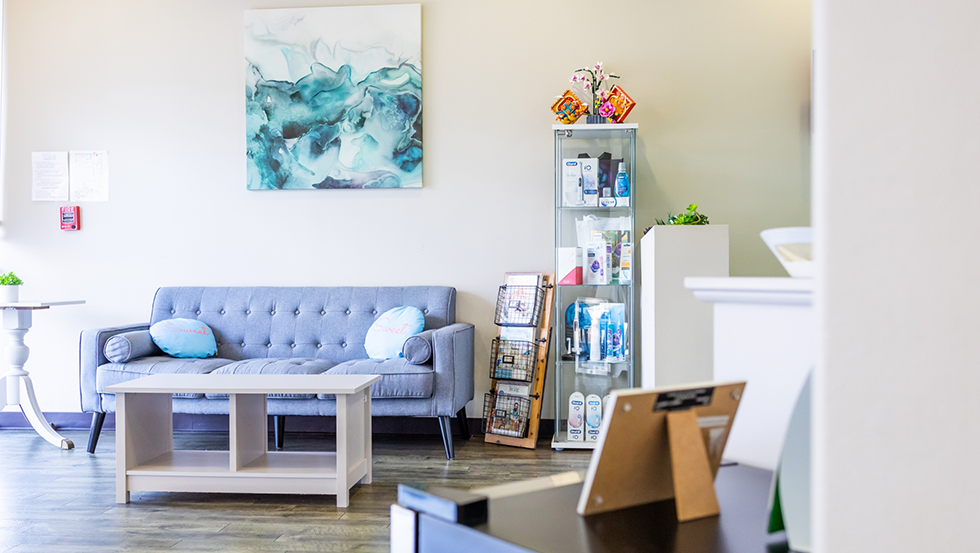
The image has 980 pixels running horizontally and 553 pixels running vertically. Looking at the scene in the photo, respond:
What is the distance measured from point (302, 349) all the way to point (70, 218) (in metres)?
1.83

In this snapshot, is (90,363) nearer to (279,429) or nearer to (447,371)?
(279,429)

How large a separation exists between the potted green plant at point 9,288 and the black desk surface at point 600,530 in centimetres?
430

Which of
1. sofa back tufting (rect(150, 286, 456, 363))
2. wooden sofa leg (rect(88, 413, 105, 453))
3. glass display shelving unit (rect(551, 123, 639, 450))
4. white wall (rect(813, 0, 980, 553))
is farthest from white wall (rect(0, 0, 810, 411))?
white wall (rect(813, 0, 980, 553))

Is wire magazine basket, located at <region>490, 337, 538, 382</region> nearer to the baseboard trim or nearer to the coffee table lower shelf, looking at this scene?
the baseboard trim

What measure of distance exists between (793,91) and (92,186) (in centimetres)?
447

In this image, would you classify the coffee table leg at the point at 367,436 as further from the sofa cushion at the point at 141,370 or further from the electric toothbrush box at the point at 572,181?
the electric toothbrush box at the point at 572,181

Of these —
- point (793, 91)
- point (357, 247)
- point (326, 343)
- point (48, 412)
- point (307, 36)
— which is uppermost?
point (307, 36)

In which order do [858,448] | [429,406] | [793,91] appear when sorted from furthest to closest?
1. [793,91]
2. [429,406]
3. [858,448]

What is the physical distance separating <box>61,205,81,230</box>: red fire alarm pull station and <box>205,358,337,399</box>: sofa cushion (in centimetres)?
168

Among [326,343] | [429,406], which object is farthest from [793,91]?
[326,343]

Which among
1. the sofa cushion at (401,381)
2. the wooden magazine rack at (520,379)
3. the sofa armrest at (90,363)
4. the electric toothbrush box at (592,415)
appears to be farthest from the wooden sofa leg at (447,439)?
the sofa armrest at (90,363)

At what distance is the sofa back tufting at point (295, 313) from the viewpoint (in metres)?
4.13

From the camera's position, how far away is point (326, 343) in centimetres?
416

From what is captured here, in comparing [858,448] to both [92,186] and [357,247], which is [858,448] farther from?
[92,186]
